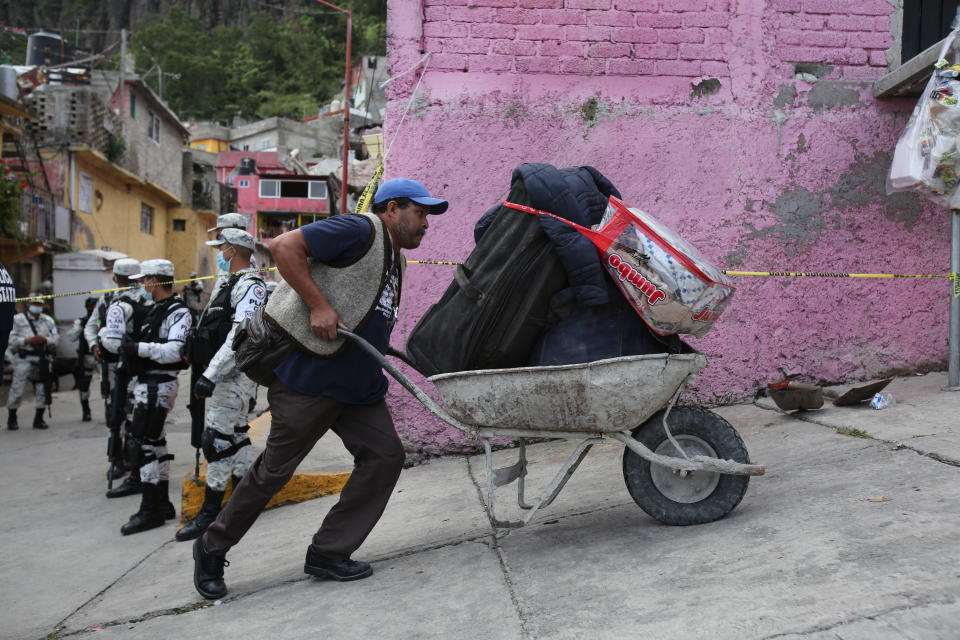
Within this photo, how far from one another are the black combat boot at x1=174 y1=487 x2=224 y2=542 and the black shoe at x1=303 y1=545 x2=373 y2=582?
1.70 meters

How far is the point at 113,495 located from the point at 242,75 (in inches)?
2925

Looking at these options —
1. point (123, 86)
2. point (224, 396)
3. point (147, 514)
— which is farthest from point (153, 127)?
point (224, 396)

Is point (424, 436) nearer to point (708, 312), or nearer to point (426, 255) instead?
point (426, 255)

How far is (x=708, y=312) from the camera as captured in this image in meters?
A: 3.32

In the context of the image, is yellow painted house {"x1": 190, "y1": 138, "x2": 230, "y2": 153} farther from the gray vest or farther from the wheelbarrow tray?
the wheelbarrow tray

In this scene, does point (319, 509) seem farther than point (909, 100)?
No

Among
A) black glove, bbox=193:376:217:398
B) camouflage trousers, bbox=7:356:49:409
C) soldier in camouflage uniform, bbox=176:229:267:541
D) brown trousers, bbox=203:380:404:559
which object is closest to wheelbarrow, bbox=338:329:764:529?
brown trousers, bbox=203:380:404:559

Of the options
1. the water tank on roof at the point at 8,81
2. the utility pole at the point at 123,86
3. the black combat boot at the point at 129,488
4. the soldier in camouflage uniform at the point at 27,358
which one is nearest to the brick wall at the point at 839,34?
the black combat boot at the point at 129,488

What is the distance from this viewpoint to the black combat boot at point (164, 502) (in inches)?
221

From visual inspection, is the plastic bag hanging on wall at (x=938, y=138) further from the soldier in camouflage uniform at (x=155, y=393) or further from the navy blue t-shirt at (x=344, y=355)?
the soldier in camouflage uniform at (x=155, y=393)

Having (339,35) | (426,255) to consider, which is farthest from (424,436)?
(339,35)

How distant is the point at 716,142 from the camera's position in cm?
575

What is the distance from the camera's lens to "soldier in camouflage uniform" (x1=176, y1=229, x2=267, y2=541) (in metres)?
5.03

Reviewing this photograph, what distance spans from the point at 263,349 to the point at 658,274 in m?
1.71
